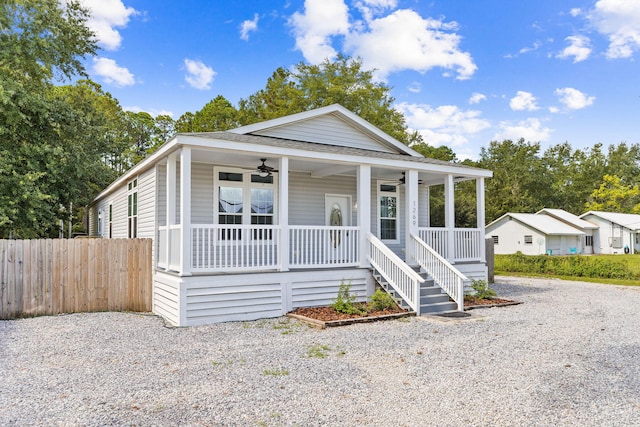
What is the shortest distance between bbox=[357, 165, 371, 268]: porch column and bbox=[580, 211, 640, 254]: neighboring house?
34903 mm

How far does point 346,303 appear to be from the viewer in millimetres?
8641

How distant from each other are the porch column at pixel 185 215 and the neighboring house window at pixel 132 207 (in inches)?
163

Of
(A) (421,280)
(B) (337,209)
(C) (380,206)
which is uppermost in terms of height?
(C) (380,206)

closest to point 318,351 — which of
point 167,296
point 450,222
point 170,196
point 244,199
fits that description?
point 167,296

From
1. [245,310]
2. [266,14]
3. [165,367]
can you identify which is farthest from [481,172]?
[266,14]

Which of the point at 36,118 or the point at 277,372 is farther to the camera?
the point at 36,118

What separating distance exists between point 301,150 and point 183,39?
13.2 meters

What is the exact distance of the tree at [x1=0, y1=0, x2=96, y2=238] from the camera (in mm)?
12734

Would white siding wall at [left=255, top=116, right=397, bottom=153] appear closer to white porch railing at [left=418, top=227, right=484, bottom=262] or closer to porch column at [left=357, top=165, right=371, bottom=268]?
porch column at [left=357, top=165, right=371, bottom=268]

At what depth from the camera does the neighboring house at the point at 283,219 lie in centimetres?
812

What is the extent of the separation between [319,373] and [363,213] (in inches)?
206

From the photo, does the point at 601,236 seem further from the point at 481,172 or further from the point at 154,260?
the point at 154,260

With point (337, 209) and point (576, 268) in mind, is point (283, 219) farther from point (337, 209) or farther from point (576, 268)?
point (576, 268)

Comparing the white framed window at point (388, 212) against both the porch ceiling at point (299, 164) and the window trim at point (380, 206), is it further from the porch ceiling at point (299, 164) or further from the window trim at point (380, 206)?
the porch ceiling at point (299, 164)
